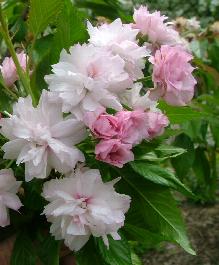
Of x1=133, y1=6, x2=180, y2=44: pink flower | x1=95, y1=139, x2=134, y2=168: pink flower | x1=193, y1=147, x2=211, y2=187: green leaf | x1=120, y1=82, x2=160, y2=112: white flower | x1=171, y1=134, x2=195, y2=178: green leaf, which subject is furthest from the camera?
x1=193, y1=147, x2=211, y2=187: green leaf

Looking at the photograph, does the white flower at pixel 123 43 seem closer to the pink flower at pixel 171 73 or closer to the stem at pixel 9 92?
the pink flower at pixel 171 73

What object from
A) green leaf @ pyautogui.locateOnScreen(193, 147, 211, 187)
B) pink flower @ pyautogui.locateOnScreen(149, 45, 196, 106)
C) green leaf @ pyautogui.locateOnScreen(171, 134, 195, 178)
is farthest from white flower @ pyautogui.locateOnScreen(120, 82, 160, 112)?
green leaf @ pyautogui.locateOnScreen(193, 147, 211, 187)

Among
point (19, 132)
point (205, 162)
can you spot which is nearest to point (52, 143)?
point (19, 132)

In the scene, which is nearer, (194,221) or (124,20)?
(124,20)

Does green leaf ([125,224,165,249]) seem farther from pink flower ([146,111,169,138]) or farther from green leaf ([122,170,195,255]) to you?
pink flower ([146,111,169,138])

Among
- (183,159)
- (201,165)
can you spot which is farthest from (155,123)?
(201,165)

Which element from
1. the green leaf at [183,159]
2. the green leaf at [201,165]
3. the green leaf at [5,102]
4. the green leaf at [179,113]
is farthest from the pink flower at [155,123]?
the green leaf at [201,165]

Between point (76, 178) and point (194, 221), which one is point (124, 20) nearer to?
point (76, 178)
